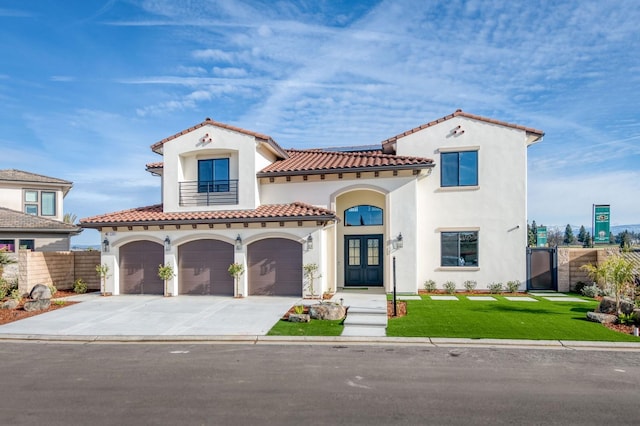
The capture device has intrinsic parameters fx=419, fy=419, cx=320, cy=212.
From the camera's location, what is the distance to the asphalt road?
6.10 meters

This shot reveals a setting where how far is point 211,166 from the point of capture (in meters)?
19.2

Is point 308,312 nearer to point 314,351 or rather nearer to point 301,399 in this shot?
point 314,351

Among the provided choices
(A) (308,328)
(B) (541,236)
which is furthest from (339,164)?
(B) (541,236)

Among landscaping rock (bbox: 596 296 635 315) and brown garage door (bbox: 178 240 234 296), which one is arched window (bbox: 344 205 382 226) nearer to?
brown garage door (bbox: 178 240 234 296)

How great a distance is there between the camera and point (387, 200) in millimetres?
17766

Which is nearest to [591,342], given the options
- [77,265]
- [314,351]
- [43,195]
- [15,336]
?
[314,351]

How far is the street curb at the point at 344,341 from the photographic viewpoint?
1000 cm

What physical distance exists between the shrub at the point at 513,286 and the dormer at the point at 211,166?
11.5m

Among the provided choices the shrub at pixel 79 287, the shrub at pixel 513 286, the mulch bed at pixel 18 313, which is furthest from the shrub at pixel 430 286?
the shrub at pixel 79 287

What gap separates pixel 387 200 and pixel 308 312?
651 centimetres

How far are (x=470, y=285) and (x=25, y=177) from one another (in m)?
28.2

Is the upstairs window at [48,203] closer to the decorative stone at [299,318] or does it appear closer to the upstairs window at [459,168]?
the decorative stone at [299,318]

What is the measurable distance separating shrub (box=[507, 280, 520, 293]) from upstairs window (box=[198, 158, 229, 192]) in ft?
42.8

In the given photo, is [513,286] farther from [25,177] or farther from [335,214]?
[25,177]
